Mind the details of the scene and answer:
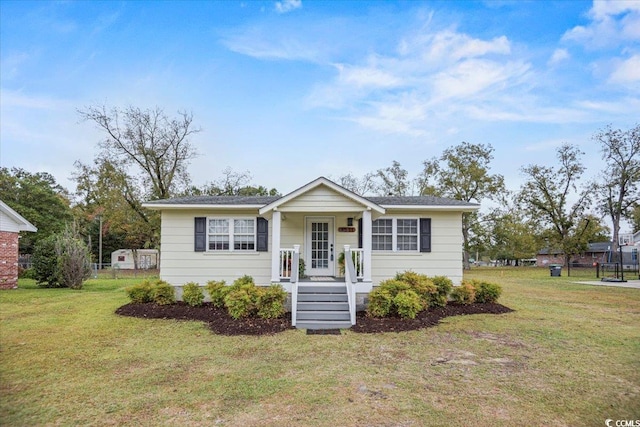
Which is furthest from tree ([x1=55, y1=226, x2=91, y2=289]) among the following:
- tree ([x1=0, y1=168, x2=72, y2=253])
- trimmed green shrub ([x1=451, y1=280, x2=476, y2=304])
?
tree ([x1=0, y1=168, x2=72, y2=253])

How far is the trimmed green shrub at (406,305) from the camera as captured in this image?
9484 mm

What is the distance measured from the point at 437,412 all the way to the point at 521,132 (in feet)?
50.4

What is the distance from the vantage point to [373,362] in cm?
643

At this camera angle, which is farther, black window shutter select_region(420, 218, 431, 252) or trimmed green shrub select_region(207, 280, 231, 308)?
black window shutter select_region(420, 218, 431, 252)

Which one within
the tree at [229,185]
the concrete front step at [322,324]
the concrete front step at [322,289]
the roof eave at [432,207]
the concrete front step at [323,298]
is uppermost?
the tree at [229,185]

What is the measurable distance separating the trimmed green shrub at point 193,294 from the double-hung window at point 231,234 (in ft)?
4.61

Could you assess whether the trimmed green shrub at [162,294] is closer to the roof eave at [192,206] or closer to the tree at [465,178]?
the roof eave at [192,206]

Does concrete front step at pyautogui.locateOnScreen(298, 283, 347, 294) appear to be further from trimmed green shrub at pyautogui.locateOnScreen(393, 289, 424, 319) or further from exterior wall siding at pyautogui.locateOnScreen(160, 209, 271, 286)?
exterior wall siding at pyautogui.locateOnScreen(160, 209, 271, 286)

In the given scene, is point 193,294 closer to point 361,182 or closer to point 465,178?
point 361,182

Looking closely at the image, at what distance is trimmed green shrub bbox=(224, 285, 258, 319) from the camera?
939 centimetres

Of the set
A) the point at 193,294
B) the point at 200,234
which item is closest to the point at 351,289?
the point at 193,294

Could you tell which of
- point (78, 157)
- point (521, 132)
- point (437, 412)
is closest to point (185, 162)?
point (78, 157)

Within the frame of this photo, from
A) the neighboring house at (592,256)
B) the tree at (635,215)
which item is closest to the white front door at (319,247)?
the neighboring house at (592,256)

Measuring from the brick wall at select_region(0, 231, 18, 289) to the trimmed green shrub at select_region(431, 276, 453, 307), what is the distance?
18786 mm
